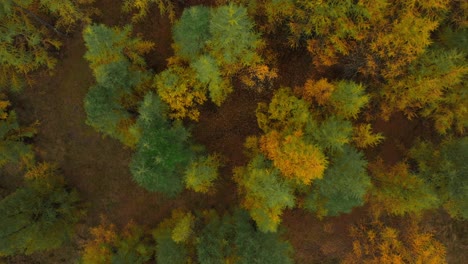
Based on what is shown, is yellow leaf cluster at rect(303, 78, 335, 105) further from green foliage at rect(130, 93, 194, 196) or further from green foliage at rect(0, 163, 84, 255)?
green foliage at rect(0, 163, 84, 255)

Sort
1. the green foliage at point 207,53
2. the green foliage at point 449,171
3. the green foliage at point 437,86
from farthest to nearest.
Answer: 1. the green foliage at point 449,171
2. the green foliage at point 437,86
3. the green foliage at point 207,53

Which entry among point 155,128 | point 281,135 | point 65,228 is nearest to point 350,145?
point 281,135

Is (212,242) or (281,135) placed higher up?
(281,135)

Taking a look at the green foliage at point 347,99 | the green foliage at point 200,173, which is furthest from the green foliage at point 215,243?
the green foliage at point 347,99

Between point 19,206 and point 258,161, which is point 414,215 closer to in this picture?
point 258,161

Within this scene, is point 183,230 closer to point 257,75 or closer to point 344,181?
point 344,181

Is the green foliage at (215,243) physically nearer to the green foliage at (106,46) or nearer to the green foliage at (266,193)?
the green foliage at (266,193)
